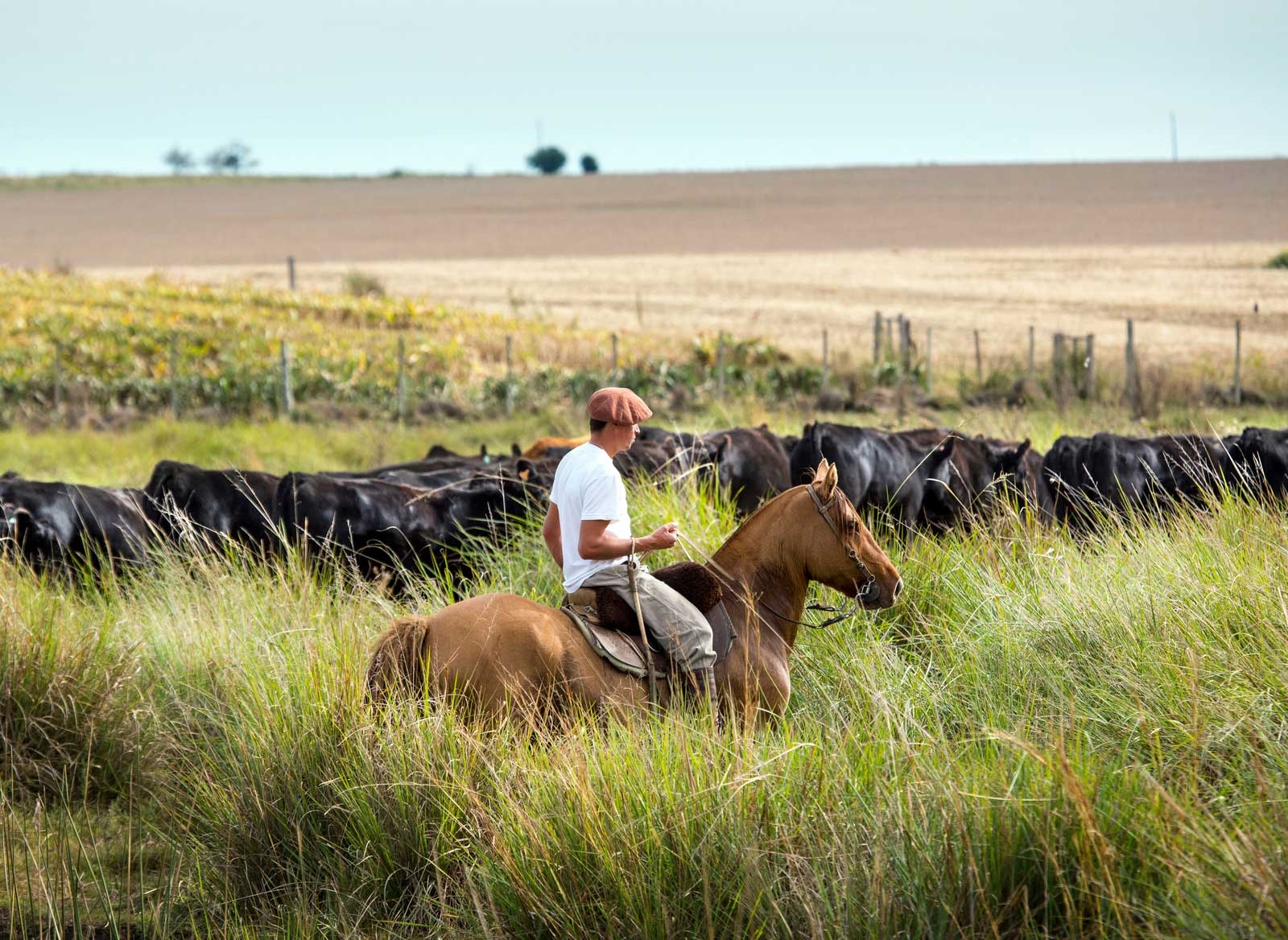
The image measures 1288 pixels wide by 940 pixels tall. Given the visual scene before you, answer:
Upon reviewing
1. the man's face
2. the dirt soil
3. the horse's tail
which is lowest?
the horse's tail

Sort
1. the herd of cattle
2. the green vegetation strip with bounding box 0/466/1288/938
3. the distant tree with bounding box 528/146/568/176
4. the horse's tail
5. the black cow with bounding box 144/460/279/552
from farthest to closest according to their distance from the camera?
the distant tree with bounding box 528/146/568/176 < the black cow with bounding box 144/460/279/552 < the herd of cattle < the horse's tail < the green vegetation strip with bounding box 0/466/1288/938

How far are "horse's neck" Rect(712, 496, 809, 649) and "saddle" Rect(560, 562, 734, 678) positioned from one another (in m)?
0.13

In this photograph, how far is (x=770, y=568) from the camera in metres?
6.04

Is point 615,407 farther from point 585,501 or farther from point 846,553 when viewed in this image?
point 846,553

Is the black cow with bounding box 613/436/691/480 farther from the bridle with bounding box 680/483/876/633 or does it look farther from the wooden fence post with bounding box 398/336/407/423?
the wooden fence post with bounding box 398/336/407/423

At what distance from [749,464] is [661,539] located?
618 centimetres

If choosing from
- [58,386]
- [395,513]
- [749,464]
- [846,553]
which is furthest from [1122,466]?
[58,386]

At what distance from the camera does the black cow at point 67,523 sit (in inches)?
372

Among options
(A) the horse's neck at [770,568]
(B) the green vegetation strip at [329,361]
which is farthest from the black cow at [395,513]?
(B) the green vegetation strip at [329,361]

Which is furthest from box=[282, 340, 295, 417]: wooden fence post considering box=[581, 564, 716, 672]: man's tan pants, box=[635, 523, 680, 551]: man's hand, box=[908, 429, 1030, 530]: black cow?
box=[635, 523, 680, 551]: man's hand

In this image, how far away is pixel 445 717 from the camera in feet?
16.8

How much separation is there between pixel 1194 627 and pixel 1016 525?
2.38 metres

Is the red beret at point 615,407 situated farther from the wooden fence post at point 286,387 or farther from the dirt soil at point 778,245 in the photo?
the dirt soil at point 778,245

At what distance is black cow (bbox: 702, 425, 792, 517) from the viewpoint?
1123 centimetres
